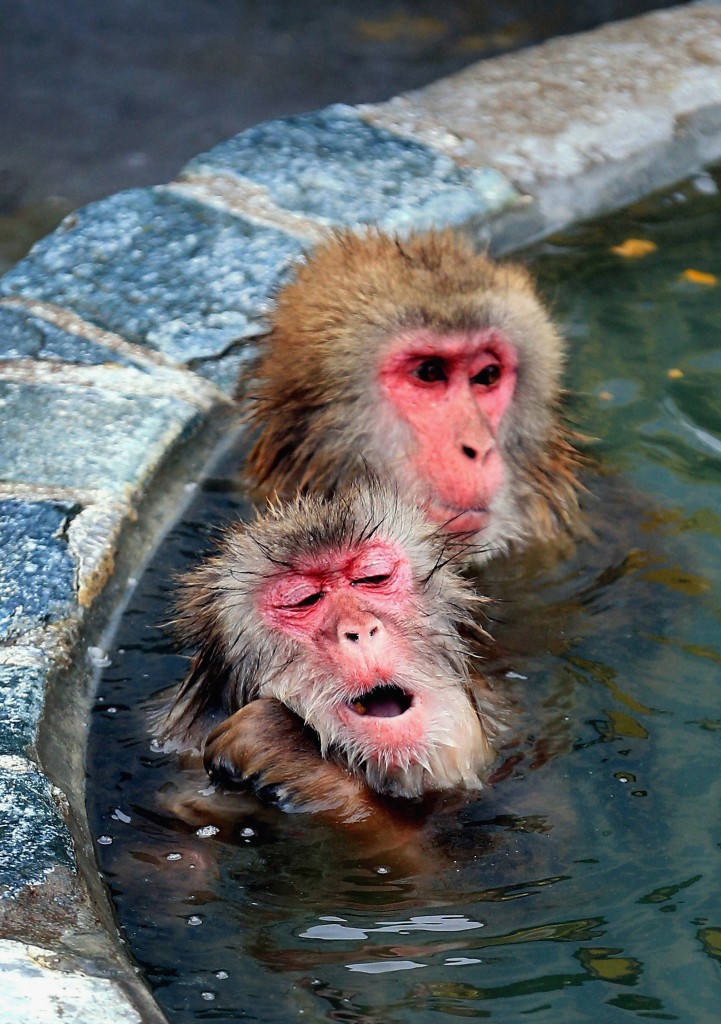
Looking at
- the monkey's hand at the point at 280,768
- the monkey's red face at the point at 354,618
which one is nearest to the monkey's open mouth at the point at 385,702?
the monkey's red face at the point at 354,618

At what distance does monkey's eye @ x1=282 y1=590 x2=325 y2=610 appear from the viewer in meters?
3.10

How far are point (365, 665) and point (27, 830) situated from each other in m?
0.73

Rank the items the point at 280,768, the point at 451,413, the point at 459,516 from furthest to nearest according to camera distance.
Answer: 1. the point at 451,413
2. the point at 459,516
3. the point at 280,768

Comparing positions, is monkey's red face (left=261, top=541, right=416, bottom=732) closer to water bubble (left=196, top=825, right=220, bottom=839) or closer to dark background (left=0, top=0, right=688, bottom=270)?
water bubble (left=196, top=825, right=220, bottom=839)

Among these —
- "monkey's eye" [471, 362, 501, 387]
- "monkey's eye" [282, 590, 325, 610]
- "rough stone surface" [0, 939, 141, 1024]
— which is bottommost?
"rough stone surface" [0, 939, 141, 1024]

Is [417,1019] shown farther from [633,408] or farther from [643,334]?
[643,334]

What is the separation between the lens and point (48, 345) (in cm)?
429

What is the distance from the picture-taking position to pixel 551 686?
350 cm

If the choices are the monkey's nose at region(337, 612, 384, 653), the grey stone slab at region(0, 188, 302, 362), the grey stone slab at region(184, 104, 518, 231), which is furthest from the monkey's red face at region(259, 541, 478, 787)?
the grey stone slab at region(184, 104, 518, 231)

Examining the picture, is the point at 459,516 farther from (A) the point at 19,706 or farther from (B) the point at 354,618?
(A) the point at 19,706

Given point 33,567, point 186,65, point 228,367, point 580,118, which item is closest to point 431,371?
point 228,367

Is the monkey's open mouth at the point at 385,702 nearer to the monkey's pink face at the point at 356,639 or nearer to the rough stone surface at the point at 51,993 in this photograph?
the monkey's pink face at the point at 356,639

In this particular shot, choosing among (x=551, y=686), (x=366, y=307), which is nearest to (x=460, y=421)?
(x=366, y=307)

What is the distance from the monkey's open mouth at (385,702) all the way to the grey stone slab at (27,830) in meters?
0.69
